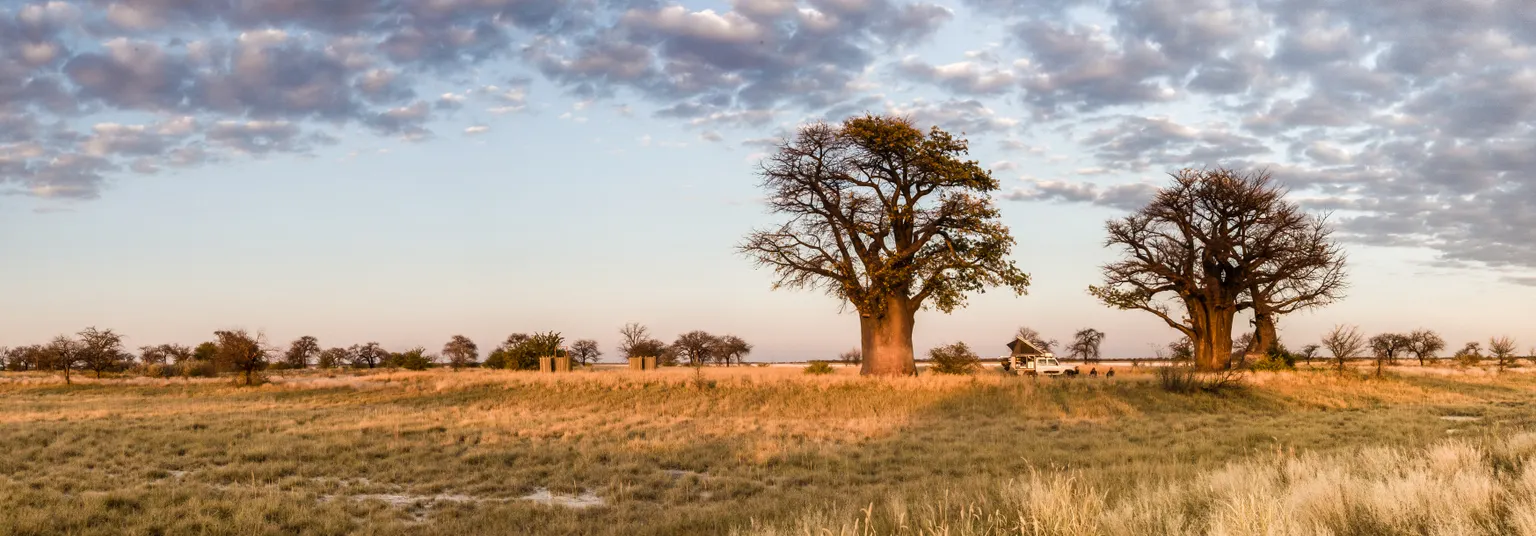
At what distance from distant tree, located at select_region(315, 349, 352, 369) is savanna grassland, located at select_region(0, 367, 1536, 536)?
54.2 meters

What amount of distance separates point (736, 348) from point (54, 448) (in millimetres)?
91464

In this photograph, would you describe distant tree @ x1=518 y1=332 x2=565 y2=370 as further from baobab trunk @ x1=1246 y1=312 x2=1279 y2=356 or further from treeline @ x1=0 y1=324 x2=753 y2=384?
baobab trunk @ x1=1246 y1=312 x2=1279 y2=356

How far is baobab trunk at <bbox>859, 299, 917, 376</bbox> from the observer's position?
3141 centimetres

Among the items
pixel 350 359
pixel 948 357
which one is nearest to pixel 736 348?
pixel 350 359

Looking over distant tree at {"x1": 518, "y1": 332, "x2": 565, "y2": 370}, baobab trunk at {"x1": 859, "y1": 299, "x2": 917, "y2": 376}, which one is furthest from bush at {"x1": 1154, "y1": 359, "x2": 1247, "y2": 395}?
distant tree at {"x1": 518, "y1": 332, "x2": 565, "y2": 370}

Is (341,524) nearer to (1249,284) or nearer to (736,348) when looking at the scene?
(1249,284)

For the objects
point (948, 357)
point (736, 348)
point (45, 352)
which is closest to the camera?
point (948, 357)

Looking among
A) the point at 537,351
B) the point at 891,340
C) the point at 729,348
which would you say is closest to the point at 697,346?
the point at 729,348

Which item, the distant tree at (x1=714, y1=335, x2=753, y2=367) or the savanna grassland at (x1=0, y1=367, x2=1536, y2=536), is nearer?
the savanna grassland at (x1=0, y1=367, x2=1536, y2=536)

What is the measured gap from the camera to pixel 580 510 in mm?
10977

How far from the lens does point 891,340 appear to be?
31.5 metres

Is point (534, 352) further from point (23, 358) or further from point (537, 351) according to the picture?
point (23, 358)

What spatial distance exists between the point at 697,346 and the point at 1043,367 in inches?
2440

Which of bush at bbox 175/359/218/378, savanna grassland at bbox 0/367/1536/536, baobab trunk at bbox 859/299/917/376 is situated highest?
baobab trunk at bbox 859/299/917/376
